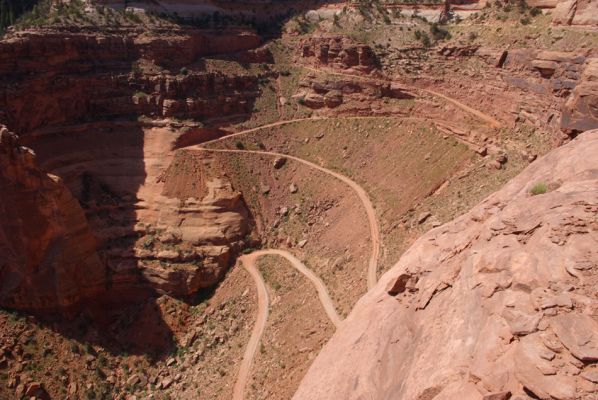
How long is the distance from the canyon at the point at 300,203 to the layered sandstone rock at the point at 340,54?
9.4 inches

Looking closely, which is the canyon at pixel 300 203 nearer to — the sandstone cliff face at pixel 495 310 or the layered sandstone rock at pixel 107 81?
the sandstone cliff face at pixel 495 310

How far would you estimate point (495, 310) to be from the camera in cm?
1430

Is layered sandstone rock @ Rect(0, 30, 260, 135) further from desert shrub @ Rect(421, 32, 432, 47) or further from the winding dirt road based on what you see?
desert shrub @ Rect(421, 32, 432, 47)

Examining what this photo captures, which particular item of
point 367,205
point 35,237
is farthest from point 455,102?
point 35,237

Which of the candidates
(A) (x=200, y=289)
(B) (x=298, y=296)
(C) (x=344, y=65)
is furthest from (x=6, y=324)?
(C) (x=344, y=65)

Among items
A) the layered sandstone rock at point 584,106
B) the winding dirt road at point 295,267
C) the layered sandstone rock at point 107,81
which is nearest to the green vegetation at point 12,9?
the layered sandstone rock at point 107,81

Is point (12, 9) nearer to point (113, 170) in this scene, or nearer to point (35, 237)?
point (113, 170)

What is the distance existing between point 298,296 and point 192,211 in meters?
15.2

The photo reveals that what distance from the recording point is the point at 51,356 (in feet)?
113

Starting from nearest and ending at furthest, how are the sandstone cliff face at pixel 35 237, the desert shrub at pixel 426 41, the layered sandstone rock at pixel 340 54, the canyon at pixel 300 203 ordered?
the canyon at pixel 300 203 → the sandstone cliff face at pixel 35 237 → the desert shrub at pixel 426 41 → the layered sandstone rock at pixel 340 54

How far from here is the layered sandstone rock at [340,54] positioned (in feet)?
187

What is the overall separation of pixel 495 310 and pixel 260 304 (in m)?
27.3

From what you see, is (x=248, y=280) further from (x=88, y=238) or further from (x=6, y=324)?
(x=6, y=324)

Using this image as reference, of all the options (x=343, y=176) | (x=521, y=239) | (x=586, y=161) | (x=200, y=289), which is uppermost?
(x=586, y=161)
